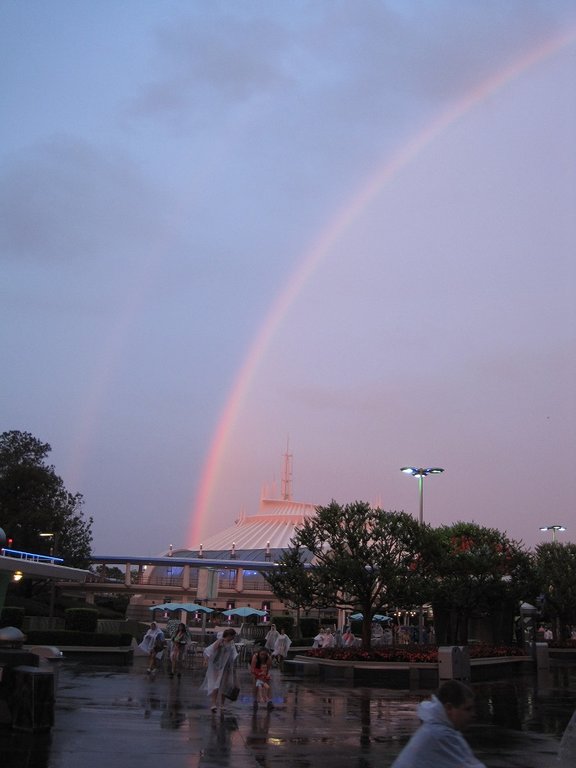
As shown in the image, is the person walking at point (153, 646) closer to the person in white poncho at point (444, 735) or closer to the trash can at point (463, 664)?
the trash can at point (463, 664)

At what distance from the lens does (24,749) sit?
34.8ft

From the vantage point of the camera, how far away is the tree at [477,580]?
32.4 metres

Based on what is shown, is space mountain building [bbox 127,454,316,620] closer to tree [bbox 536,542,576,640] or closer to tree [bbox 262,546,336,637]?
tree [bbox 536,542,576,640]

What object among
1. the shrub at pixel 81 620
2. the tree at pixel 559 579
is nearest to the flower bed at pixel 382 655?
the shrub at pixel 81 620

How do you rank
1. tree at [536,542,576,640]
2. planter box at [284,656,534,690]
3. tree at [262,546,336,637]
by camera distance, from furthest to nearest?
tree at [536,542,576,640] → tree at [262,546,336,637] → planter box at [284,656,534,690]

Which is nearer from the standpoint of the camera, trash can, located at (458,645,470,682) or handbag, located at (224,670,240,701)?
handbag, located at (224,670,240,701)

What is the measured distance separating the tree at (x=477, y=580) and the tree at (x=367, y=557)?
1641mm

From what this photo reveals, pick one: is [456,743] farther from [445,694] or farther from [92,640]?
[92,640]

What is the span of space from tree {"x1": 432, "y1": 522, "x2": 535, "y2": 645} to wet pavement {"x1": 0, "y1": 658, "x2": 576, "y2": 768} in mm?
9828

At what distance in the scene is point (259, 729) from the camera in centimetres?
1384

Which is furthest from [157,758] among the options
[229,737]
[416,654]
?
[416,654]

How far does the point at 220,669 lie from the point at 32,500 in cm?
4374

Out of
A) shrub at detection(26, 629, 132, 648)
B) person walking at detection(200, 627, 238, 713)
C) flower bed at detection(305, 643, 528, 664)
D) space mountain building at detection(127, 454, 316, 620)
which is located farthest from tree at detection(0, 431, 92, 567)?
person walking at detection(200, 627, 238, 713)

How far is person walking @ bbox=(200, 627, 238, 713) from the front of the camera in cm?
1564
